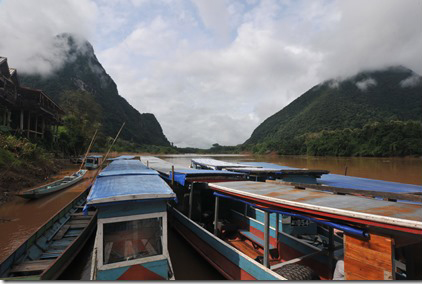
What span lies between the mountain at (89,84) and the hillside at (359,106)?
6167 centimetres

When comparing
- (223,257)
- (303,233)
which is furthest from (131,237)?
(303,233)

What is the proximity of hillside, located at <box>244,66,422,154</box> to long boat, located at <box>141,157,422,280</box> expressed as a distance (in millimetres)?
62586

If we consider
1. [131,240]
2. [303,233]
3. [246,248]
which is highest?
[131,240]

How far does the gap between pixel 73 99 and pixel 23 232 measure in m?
61.1

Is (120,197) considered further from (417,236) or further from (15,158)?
(15,158)

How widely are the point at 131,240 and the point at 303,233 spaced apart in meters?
4.45

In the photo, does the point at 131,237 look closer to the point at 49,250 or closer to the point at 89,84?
the point at 49,250

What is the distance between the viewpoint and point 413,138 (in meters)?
39.8

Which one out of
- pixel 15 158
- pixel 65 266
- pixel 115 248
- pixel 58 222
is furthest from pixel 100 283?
pixel 15 158

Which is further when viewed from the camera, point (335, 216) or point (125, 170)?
point (125, 170)

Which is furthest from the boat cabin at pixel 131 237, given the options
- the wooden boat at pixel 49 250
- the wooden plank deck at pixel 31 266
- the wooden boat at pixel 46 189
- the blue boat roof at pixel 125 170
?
the wooden boat at pixel 46 189

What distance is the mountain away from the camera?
6862 centimetres

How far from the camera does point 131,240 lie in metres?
3.66

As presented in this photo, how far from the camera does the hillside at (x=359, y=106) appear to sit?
6975 cm
